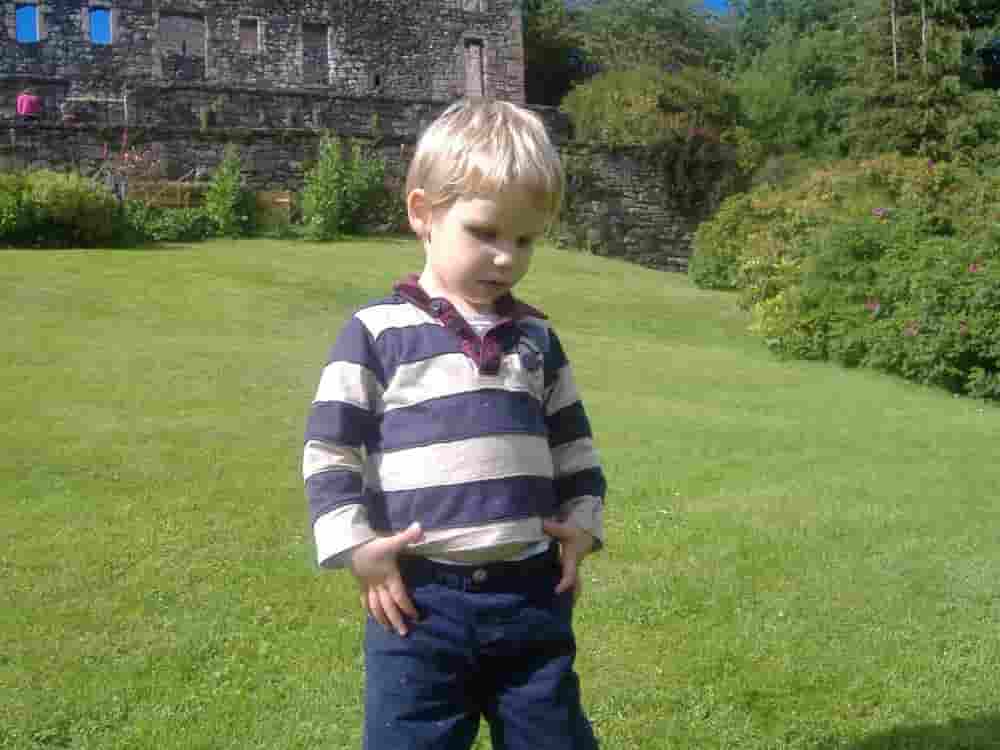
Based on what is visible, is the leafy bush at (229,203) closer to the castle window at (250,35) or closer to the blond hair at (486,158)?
the castle window at (250,35)

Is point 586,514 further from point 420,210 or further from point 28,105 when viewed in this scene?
point 28,105

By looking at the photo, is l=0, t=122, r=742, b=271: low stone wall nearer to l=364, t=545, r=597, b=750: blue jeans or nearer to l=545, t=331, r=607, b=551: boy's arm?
l=545, t=331, r=607, b=551: boy's arm

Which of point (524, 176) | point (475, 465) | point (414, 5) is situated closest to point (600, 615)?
point (475, 465)

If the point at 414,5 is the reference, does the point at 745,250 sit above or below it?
below

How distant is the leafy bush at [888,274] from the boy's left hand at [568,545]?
29.7 feet

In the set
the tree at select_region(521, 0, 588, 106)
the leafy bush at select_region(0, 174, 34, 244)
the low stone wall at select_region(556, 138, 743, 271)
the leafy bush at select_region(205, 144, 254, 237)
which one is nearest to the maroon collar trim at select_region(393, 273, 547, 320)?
the leafy bush at select_region(0, 174, 34, 244)

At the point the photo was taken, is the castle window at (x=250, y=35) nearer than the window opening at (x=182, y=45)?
No

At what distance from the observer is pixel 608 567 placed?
174 inches

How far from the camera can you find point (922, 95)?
27562 mm

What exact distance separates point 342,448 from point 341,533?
163mm

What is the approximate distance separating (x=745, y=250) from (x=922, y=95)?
14.9m

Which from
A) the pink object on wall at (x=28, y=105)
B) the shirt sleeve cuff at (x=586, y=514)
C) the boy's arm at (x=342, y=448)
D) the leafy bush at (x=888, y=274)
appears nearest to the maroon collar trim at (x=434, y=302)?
the boy's arm at (x=342, y=448)

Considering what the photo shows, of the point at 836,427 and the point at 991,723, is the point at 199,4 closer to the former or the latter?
the point at 836,427

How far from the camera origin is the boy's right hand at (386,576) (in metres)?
2.00
